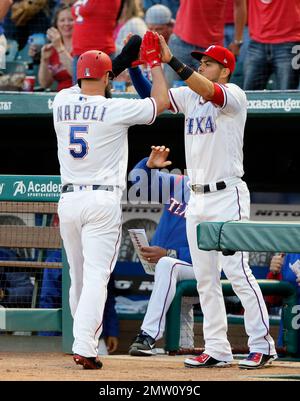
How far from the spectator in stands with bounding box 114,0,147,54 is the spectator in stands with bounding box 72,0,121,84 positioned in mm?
452

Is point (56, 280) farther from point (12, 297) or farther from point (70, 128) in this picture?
point (70, 128)

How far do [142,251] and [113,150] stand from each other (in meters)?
1.48

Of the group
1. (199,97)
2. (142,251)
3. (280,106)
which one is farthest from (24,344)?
(280,106)

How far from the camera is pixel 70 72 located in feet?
29.9

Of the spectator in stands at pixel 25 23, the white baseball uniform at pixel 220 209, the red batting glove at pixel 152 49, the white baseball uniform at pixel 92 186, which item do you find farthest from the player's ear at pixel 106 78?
the spectator in stands at pixel 25 23

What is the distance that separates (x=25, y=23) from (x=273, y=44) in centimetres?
302

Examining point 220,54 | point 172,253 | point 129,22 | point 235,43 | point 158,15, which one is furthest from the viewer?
point 129,22

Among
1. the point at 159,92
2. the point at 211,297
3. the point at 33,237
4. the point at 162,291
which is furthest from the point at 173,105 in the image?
the point at 33,237

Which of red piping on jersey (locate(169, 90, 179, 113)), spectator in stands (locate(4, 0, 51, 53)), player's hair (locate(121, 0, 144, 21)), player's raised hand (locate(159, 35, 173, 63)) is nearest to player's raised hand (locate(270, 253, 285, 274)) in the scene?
red piping on jersey (locate(169, 90, 179, 113))

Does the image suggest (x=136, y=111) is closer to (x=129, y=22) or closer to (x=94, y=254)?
(x=94, y=254)

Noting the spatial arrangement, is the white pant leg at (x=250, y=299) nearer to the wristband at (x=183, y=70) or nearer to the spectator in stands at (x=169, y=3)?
the wristband at (x=183, y=70)

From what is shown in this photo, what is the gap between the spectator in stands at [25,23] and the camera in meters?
9.99

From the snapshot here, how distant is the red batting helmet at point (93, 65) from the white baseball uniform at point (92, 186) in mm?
130

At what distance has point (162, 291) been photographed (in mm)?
6910
